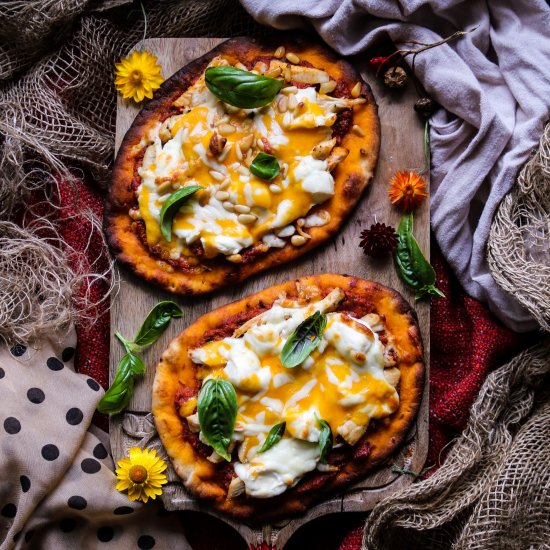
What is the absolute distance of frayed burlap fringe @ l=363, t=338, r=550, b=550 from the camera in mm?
2258

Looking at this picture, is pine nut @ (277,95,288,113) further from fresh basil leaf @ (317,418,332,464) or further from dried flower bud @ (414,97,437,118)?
fresh basil leaf @ (317,418,332,464)

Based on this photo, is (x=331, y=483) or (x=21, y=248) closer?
(x=331, y=483)

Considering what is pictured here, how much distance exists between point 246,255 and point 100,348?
20.8 inches

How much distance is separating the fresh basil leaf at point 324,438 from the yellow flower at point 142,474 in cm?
41

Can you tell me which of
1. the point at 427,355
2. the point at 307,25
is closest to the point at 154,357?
the point at 427,355

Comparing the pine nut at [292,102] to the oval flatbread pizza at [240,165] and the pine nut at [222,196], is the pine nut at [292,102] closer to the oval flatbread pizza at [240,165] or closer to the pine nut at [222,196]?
the oval flatbread pizza at [240,165]

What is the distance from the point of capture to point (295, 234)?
7.47 feet

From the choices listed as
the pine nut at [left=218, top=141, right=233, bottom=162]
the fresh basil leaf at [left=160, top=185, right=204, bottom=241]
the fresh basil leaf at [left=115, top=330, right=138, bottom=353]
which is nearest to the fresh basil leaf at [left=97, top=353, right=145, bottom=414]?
the fresh basil leaf at [left=115, top=330, right=138, bottom=353]

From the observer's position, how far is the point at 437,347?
2.45 meters

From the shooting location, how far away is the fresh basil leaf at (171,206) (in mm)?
2201

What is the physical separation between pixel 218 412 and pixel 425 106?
0.93m

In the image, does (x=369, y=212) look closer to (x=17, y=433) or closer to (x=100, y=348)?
(x=100, y=348)

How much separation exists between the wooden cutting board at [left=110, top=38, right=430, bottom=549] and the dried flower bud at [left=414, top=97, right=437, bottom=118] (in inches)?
0.8

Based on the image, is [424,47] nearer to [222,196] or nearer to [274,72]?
[274,72]
